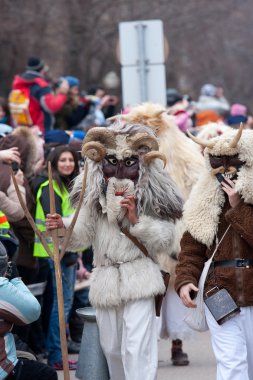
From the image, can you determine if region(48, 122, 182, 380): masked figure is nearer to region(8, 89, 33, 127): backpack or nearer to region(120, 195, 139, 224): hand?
region(120, 195, 139, 224): hand

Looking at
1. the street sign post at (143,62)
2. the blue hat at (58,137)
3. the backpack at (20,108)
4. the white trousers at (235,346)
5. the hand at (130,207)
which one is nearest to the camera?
the white trousers at (235,346)

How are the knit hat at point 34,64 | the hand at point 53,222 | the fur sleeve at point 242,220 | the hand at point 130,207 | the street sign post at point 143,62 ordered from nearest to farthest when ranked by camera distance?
the fur sleeve at point 242,220 < the hand at point 53,222 < the hand at point 130,207 < the street sign post at point 143,62 < the knit hat at point 34,64

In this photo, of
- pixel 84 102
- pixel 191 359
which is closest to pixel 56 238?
pixel 191 359

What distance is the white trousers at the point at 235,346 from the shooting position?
6.47 meters

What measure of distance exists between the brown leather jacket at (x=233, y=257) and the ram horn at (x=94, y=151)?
3.34ft

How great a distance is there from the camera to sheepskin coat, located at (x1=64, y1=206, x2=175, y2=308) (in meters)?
7.32

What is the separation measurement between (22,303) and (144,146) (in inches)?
64.8

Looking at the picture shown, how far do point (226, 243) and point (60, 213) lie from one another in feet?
8.92

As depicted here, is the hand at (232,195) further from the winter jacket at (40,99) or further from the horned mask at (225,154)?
the winter jacket at (40,99)

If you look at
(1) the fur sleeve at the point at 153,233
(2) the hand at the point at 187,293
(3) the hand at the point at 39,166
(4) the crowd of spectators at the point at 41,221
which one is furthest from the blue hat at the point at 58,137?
(2) the hand at the point at 187,293

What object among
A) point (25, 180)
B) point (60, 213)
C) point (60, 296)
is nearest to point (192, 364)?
point (60, 213)

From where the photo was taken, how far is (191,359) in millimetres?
9688

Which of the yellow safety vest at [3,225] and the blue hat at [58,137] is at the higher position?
the blue hat at [58,137]

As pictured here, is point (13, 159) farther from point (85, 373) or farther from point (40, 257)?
point (85, 373)
